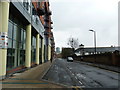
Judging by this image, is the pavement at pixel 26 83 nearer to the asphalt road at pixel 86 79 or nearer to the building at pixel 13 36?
the building at pixel 13 36

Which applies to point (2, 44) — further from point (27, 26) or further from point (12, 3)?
point (27, 26)

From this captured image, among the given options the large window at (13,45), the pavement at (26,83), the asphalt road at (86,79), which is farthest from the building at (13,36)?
the asphalt road at (86,79)

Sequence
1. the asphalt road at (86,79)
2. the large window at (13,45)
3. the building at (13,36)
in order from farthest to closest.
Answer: the large window at (13,45), the building at (13,36), the asphalt road at (86,79)

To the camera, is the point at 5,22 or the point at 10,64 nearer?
the point at 5,22

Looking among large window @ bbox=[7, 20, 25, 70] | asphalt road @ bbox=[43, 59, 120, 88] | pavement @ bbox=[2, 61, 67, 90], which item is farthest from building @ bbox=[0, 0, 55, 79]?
asphalt road @ bbox=[43, 59, 120, 88]

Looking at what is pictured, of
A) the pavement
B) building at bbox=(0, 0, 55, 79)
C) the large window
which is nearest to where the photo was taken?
the pavement

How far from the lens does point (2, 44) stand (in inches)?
459

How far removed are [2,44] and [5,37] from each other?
59 centimetres

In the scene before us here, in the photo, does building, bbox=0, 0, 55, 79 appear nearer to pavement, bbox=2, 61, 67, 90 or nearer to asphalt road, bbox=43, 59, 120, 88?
pavement, bbox=2, 61, 67, 90

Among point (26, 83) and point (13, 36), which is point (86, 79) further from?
point (13, 36)

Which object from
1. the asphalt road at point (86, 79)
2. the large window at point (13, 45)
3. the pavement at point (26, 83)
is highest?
the large window at point (13, 45)

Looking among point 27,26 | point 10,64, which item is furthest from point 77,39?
point 10,64

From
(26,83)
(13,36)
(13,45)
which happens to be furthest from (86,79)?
(13,36)

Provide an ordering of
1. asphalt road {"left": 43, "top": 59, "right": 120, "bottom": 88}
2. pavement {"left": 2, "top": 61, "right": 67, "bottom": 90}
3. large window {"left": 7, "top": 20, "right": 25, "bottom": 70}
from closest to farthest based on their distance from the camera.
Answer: pavement {"left": 2, "top": 61, "right": 67, "bottom": 90}
asphalt road {"left": 43, "top": 59, "right": 120, "bottom": 88}
large window {"left": 7, "top": 20, "right": 25, "bottom": 70}
